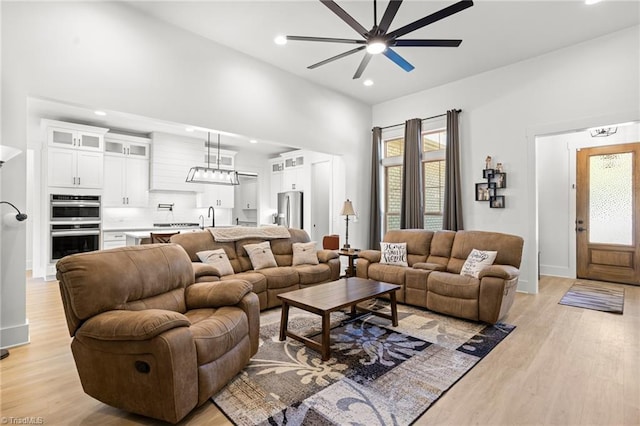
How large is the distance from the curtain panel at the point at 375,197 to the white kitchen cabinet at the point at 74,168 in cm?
547

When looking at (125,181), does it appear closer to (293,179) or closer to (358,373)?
(293,179)

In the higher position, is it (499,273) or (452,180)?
(452,180)

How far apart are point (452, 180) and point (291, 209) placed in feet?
13.4

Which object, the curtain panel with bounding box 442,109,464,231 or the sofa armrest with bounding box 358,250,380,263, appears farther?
the curtain panel with bounding box 442,109,464,231

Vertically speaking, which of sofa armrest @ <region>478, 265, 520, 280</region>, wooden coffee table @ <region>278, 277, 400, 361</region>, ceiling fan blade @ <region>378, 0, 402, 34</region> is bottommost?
wooden coffee table @ <region>278, 277, 400, 361</region>

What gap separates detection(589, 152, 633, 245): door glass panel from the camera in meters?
5.35

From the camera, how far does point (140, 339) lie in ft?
5.82

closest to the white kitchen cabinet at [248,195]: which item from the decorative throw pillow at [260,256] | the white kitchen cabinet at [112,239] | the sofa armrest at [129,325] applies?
the white kitchen cabinet at [112,239]

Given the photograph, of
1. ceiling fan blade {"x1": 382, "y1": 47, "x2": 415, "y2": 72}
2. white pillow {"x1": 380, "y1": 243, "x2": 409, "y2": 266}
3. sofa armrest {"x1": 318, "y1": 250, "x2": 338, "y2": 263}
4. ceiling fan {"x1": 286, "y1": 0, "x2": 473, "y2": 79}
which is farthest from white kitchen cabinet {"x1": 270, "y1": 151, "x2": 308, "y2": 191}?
ceiling fan {"x1": 286, "y1": 0, "x2": 473, "y2": 79}

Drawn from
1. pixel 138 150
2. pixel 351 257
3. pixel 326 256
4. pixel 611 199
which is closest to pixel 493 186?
pixel 611 199

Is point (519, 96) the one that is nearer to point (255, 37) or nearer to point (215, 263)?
point (255, 37)

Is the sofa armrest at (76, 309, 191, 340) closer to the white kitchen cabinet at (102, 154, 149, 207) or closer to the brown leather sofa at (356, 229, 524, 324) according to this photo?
the brown leather sofa at (356, 229, 524, 324)

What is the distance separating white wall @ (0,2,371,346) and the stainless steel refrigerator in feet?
8.11

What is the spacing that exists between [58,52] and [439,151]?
5.71 m
